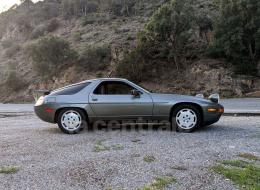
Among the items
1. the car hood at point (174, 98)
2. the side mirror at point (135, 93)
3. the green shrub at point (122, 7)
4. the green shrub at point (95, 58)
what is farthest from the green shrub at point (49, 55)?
the car hood at point (174, 98)

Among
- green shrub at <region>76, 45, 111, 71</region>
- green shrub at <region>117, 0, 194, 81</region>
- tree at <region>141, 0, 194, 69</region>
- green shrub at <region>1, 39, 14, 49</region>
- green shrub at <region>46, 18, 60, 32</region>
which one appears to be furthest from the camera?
green shrub at <region>46, 18, 60, 32</region>

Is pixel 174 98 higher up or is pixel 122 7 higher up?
pixel 122 7

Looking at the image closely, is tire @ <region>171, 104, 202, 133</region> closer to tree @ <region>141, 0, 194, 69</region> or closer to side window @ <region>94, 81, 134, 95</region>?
side window @ <region>94, 81, 134, 95</region>

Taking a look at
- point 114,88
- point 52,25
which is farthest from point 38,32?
point 114,88

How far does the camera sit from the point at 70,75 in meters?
31.5

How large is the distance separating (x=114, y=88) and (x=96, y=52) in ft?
76.9

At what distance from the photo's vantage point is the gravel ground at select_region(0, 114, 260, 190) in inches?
187

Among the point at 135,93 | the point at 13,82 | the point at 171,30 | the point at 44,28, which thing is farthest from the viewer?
the point at 44,28

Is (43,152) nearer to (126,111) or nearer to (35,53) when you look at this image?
(126,111)

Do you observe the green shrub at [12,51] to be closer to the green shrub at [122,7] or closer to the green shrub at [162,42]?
the green shrub at [122,7]

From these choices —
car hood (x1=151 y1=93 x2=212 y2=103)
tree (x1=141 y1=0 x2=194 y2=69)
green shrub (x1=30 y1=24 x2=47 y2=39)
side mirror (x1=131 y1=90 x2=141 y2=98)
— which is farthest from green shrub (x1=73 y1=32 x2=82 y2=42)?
car hood (x1=151 y1=93 x2=212 y2=103)

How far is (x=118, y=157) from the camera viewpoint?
5.98m

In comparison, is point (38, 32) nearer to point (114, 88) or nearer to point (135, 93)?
point (114, 88)

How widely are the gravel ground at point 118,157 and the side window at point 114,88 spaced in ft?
3.00
